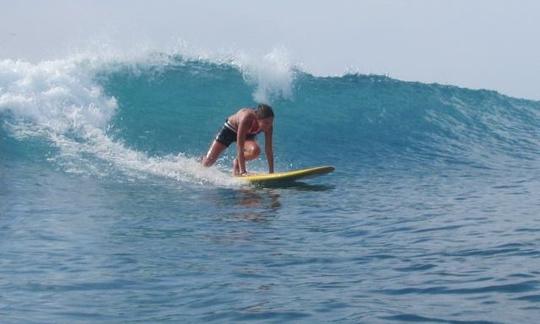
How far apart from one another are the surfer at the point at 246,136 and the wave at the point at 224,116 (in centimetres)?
32

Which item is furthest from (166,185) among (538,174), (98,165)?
(538,174)

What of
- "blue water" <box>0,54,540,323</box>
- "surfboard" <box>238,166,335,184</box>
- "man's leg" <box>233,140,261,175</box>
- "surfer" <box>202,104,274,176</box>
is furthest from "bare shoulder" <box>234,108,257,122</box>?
"blue water" <box>0,54,540,323</box>

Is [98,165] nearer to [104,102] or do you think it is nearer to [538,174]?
[104,102]

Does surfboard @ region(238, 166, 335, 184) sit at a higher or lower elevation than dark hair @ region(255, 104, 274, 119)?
lower

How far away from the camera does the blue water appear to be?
167 inches

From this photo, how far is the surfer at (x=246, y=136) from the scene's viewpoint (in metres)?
10.1

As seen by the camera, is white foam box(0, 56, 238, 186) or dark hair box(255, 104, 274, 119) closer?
dark hair box(255, 104, 274, 119)

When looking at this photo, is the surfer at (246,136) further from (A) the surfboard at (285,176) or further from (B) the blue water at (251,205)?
(B) the blue water at (251,205)

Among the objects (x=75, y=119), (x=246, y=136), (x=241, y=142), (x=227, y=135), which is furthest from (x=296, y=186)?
(x=75, y=119)

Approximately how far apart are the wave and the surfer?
0.32 m

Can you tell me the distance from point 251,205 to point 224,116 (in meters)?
8.02

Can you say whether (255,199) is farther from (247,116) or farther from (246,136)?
(246,136)

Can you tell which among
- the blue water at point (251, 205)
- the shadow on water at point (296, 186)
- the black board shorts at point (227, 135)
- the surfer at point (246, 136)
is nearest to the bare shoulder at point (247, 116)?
the surfer at point (246, 136)

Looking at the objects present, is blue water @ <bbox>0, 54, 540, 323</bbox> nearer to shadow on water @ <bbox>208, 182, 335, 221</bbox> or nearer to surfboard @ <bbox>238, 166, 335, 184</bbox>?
shadow on water @ <bbox>208, 182, 335, 221</bbox>
